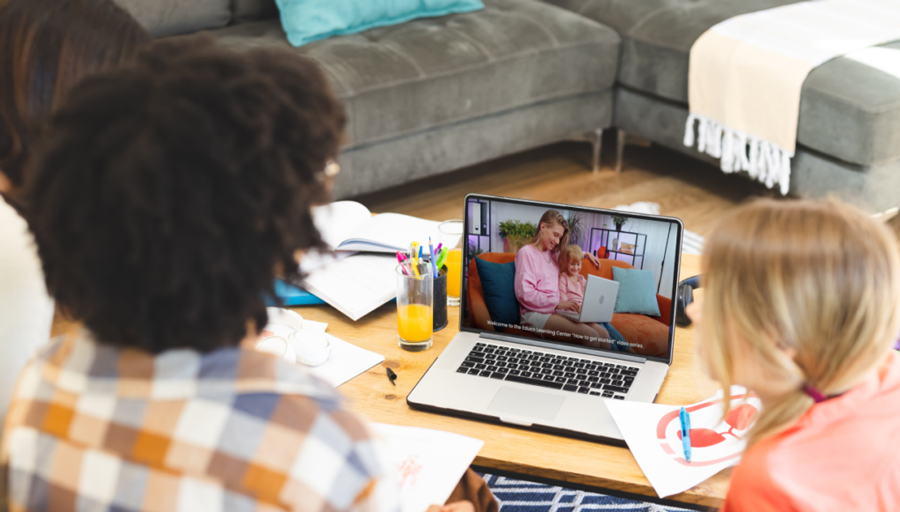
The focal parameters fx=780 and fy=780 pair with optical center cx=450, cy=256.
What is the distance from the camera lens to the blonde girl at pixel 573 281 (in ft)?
3.54

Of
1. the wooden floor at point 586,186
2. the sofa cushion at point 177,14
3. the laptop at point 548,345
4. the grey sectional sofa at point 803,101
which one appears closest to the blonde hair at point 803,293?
the laptop at point 548,345

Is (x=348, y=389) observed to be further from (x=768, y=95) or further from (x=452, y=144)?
(x=768, y=95)

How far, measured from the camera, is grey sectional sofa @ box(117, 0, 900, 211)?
2145 millimetres

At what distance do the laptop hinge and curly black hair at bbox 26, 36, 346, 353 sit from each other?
62 cm

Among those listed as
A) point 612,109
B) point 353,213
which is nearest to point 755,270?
point 353,213

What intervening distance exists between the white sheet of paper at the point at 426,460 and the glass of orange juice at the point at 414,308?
0.67 feet

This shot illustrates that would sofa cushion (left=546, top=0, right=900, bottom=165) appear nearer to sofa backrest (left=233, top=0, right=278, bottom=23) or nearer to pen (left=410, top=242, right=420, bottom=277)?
sofa backrest (left=233, top=0, right=278, bottom=23)

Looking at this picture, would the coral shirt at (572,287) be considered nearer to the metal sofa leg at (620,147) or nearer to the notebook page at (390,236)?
the notebook page at (390,236)

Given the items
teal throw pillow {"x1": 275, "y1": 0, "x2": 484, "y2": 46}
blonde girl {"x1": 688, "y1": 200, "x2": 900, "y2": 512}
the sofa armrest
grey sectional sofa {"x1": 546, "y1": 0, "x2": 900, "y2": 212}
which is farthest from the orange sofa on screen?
teal throw pillow {"x1": 275, "y1": 0, "x2": 484, "y2": 46}

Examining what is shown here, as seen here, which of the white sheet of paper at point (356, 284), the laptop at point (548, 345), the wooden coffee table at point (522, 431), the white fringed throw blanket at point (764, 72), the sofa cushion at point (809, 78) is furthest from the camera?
the white fringed throw blanket at point (764, 72)

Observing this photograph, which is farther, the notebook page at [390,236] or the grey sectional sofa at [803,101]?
the grey sectional sofa at [803,101]

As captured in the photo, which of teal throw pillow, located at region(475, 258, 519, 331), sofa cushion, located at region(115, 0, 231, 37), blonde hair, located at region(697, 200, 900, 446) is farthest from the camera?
sofa cushion, located at region(115, 0, 231, 37)

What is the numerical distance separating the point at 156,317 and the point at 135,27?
409 mm

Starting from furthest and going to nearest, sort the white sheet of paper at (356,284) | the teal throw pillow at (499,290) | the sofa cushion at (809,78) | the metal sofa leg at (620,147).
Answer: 1. the metal sofa leg at (620,147)
2. the sofa cushion at (809,78)
3. the white sheet of paper at (356,284)
4. the teal throw pillow at (499,290)
